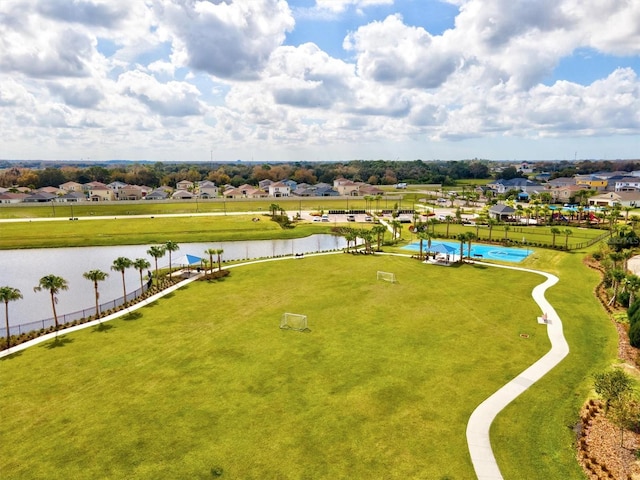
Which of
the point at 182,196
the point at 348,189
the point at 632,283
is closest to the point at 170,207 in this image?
the point at 182,196

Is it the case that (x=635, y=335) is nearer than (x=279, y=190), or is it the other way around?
(x=635, y=335)

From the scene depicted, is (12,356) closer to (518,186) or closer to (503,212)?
(503,212)

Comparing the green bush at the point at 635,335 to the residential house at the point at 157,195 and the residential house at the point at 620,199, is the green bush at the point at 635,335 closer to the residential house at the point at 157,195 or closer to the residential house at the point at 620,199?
the residential house at the point at 620,199

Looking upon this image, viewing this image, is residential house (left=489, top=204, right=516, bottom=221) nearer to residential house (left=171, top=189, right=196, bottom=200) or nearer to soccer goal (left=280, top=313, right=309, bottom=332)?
soccer goal (left=280, top=313, right=309, bottom=332)

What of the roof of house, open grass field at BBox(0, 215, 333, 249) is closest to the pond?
open grass field at BBox(0, 215, 333, 249)

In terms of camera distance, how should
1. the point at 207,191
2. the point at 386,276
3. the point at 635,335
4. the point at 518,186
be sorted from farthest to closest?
the point at 207,191
the point at 518,186
the point at 386,276
the point at 635,335

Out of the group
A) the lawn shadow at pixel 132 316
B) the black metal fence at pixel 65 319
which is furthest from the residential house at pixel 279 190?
the lawn shadow at pixel 132 316

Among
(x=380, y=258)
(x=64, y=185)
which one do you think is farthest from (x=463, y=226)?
(x=64, y=185)
